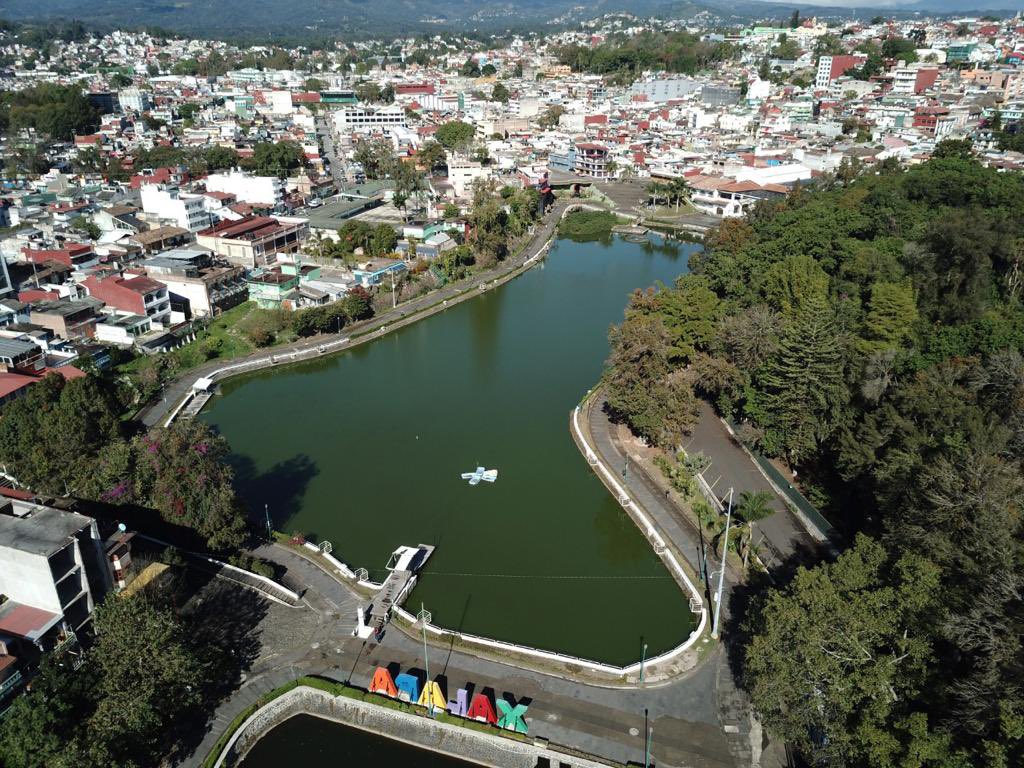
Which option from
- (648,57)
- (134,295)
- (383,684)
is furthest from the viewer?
(648,57)

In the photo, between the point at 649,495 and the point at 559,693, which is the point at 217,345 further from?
the point at 559,693

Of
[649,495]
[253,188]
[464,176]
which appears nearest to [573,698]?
[649,495]

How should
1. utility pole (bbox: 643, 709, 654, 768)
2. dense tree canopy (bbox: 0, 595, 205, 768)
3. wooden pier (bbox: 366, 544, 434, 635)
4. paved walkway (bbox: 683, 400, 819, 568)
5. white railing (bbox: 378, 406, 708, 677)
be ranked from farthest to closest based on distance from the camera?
paved walkway (bbox: 683, 400, 819, 568)
wooden pier (bbox: 366, 544, 434, 635)
white railing (bbox: 378, 406, 708, 677)
utility pole (bbox: 643, 709, 654, 768)
dense tree canopy (bbox: 0, 595, 205, 768)

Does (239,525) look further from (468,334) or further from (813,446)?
(468,334)

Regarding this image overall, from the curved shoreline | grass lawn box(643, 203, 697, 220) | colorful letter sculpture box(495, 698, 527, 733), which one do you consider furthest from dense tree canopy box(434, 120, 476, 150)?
colorful letter sculpture box(495, 698, 527, 733)

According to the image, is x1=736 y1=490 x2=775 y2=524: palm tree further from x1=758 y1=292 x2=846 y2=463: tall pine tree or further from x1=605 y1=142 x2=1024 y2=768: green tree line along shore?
x1=758 y1=292 x2=846 y2=463: tall pine tree

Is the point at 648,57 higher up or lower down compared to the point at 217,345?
higher up

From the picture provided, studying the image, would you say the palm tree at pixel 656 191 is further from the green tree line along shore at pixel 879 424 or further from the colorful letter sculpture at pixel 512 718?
the colorful letter sculpture at pixel 512 718
